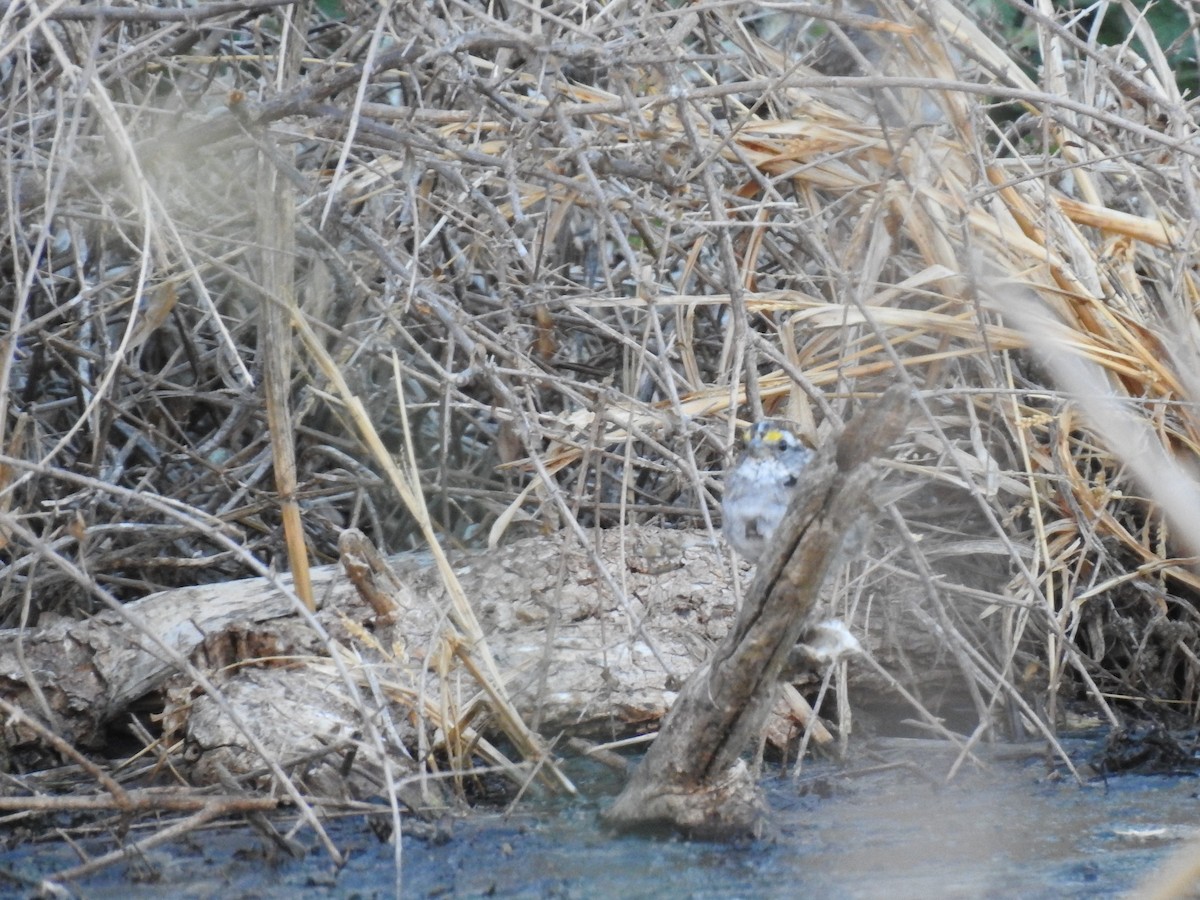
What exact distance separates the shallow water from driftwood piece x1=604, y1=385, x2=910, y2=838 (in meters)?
0.09

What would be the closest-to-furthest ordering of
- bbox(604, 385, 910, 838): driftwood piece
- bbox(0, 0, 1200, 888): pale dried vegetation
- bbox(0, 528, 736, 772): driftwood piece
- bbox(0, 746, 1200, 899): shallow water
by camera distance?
bbox(604, 385, 910, 838): driftwood piece
bbox(0, 746, 1200, 899): shallow water
bbox(0, 0, 1200, 888): pale dried vegetation
bbox(0, 528, 736, 772): driftwood piece

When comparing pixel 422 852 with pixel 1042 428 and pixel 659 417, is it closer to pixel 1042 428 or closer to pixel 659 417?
pixel 659 417

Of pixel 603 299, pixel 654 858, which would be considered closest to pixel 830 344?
pixel 603 299

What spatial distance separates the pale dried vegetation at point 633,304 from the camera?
337cm

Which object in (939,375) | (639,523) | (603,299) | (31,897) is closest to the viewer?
(31,897)

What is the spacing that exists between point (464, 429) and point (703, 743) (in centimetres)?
229

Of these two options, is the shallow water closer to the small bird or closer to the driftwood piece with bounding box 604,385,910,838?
the driftwood piece with bounding box 604,385,910,838

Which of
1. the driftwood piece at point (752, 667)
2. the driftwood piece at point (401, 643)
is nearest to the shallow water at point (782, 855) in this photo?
the driftwood piece at point (752, 667)

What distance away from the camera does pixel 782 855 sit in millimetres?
3115

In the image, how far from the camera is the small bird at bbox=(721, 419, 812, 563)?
317cm

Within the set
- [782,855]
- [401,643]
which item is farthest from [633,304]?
[782,855]

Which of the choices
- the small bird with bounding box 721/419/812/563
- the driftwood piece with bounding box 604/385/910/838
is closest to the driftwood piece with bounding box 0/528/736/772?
the small bird with bounding box 721/419/812/563

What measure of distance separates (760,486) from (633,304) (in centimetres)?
68

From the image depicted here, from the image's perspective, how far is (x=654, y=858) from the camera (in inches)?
120
